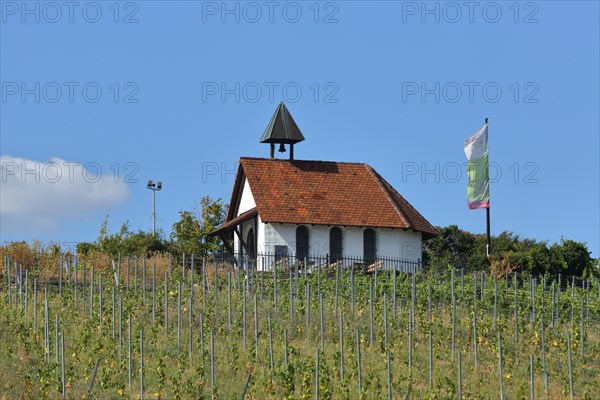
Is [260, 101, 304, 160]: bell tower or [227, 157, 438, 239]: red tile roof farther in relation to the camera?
[260, 101, 304, 160]: bell tower

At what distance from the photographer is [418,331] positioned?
83.0ft

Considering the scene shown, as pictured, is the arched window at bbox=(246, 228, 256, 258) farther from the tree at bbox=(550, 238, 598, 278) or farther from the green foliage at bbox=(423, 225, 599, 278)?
the tree at bbox=(550, 238, 598, 278)

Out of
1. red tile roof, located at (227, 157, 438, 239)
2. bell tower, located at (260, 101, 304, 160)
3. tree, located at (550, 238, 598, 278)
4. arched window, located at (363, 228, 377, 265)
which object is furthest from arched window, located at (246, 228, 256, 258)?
tree, located at (550, 238, 598, 278)

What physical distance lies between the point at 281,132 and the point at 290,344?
953 inches

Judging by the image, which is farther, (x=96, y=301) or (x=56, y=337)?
(x=96, y=301)

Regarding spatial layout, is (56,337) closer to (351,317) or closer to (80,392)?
(80,392)

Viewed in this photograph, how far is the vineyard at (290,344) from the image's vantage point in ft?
68.4

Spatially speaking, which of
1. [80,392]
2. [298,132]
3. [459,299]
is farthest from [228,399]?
[298,132]

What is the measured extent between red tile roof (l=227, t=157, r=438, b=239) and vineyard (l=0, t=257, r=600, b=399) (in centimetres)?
1307

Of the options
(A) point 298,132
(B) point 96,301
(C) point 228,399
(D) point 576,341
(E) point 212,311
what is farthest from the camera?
(A) point 298,132

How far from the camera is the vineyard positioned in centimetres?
2084

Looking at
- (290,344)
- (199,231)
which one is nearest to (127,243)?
(199,231)

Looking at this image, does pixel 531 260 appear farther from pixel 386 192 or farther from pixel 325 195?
pixel 325 195

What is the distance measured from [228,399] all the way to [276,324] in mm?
5217
